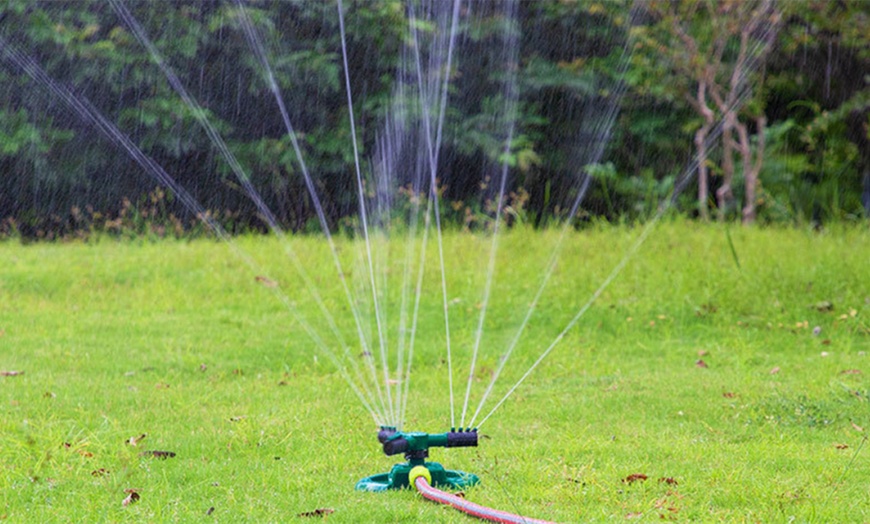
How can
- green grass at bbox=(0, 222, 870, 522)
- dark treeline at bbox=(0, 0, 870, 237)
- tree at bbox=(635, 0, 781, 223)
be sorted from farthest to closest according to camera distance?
dark treeline at bbox=(0, 0, 870, 237) < tree at bbox=(635, 0, 781, 223) < green grass at bbox=(0, 222, 870, 522)

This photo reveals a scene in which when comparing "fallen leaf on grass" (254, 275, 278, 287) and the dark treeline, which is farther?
the dark treeline

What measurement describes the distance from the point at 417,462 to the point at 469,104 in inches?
494

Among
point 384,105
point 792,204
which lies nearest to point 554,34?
point 384,105

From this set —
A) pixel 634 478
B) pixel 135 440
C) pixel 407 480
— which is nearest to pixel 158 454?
pixel 135 440

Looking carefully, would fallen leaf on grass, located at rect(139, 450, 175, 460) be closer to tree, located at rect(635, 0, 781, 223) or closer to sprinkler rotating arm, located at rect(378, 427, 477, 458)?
sprinkler rotating arm, located at rect(378, 427, 477, 458)

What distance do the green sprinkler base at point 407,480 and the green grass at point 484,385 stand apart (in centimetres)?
10

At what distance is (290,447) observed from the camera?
445cm

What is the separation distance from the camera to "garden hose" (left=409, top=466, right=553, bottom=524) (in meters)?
3.16

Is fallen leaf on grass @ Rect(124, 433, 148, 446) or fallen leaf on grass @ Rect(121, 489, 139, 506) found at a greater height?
fallen leaf on grass @ Rect(121, 489, 139, 506)

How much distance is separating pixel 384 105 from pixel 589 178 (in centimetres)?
356

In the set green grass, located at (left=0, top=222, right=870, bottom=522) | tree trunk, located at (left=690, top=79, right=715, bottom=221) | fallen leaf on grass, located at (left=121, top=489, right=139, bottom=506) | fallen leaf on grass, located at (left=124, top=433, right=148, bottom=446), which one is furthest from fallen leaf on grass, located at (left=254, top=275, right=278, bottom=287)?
tree trunk, located at (left=690, top=79, right=715, bottom=221)

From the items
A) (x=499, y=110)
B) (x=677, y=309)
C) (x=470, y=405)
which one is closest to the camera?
(x=470, y=405)

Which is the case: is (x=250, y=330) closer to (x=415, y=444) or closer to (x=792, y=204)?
(x=415, y=444)

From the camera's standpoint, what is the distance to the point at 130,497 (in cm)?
369
